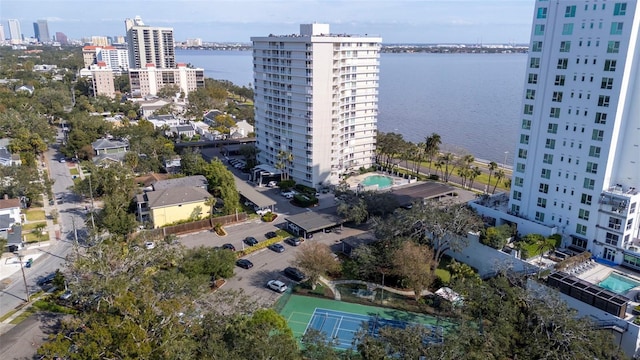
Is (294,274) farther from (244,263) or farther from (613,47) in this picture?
(613,47)

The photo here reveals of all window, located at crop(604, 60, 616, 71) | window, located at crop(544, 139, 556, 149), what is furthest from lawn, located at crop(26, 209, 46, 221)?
window, located at crop(604, 60, 616, 71)

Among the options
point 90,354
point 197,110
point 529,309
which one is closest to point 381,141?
point 529,309

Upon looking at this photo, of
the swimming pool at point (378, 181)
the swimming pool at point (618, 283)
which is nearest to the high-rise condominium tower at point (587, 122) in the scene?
the swimming pool at point (618, 283)

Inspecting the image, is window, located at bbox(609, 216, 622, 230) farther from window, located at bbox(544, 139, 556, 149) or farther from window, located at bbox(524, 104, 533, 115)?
window, located at bbox(524, 104, 533, 115)

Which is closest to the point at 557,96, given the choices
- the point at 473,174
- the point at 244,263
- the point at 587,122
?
the point at 587,122

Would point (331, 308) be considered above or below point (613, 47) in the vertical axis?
below

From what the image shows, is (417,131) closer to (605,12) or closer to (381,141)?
(381,141)
